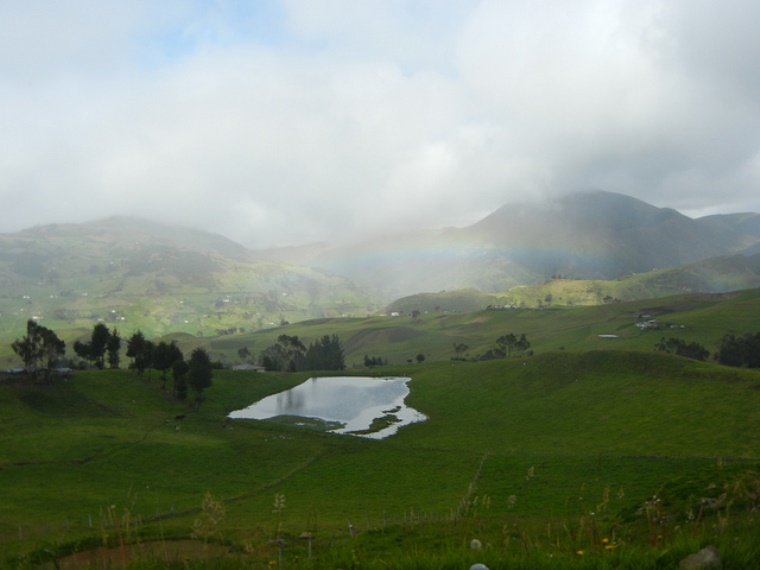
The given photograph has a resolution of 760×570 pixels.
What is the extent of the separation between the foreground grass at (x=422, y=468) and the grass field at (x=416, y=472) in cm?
22

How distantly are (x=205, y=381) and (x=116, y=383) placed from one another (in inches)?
779

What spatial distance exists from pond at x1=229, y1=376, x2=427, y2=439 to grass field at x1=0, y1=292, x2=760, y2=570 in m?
6.67

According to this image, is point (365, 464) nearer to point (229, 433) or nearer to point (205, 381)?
point (229, 433)

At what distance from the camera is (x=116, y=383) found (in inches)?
4619

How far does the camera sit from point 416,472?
6862 centimetres

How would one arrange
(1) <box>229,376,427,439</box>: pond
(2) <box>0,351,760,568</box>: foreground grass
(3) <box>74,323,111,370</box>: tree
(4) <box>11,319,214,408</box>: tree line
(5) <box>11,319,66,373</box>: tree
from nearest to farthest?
(2) <box>0,351,760,568</box>: foreground grass, (1) <box>229,376,427,439</box>: pond, (5) <box>11,319,66,373</box>: tree, (4) <box>11,319,214,408</box>: tree line, (3) <box>74,323,111,370</box>: tree

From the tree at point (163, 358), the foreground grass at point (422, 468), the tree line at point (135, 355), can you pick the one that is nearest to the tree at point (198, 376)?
the tree line at point (135, 355)

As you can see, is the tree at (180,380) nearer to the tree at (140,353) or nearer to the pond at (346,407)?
the tree at (140,353)

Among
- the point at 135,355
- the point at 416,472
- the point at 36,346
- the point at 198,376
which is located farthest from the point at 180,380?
the point at 416,472

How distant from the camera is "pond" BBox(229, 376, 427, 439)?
107688mm

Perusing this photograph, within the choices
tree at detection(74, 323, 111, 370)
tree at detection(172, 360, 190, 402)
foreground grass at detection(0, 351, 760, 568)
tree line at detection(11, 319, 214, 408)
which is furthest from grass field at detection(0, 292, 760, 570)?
tree at detection(74, 323, 111, 370)

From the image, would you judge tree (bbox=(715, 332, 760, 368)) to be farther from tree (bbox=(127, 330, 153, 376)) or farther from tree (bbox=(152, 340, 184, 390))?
tree (bbox=(127, 330, 153, 376))

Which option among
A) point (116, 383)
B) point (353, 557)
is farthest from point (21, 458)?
point (353, 557)

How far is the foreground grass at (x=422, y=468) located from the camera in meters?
20.6
